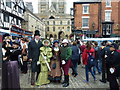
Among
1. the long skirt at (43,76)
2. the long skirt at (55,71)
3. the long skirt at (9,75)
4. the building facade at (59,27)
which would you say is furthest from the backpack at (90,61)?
the building facade at (59,27)

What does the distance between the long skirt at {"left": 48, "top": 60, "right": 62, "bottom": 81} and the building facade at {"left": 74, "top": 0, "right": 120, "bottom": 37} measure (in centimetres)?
2264

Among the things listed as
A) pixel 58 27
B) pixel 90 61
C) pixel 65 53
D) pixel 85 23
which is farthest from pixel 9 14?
pixel 58 27

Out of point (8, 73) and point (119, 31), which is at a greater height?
point (119, 31)

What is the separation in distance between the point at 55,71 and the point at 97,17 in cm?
2375

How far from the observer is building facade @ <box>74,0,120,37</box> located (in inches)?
1105

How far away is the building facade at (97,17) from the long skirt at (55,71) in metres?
22.6

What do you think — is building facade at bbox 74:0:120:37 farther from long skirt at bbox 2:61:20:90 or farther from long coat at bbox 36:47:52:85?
long skirt at bbox 2:61:20:90

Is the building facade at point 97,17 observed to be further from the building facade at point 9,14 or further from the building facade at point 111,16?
the building facade at point 9,14

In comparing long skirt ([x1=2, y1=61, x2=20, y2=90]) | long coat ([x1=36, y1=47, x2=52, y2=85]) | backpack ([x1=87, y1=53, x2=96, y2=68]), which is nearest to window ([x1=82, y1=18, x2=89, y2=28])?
backpack ([x1=87, y1=53, x2=96, y2=68])

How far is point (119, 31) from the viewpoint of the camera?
2798cm

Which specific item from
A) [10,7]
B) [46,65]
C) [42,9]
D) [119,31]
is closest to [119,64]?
[46,65]

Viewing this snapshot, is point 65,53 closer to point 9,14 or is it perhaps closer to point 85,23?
point 85,23

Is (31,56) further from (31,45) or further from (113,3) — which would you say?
(113,3)

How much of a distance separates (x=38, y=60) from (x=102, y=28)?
80.7 feet
